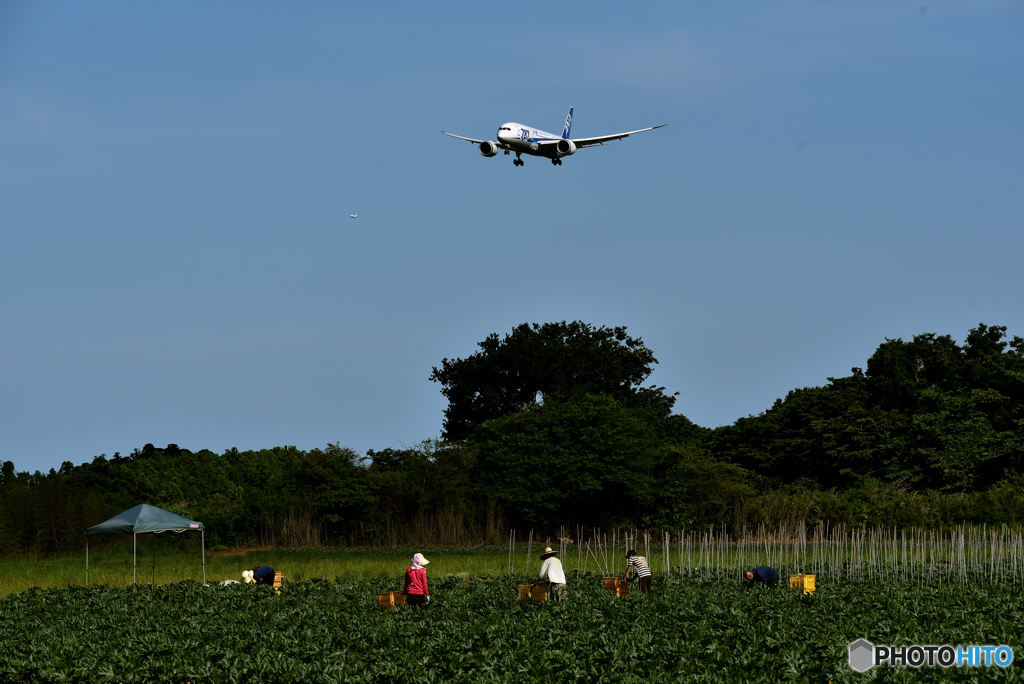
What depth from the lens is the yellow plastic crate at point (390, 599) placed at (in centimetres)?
1567

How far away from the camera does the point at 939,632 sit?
1073 centimetres

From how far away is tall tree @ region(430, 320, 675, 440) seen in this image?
1998 inches

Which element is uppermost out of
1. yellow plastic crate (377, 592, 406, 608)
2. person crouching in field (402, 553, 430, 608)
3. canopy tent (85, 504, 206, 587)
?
canopy tent (85, 504, 206, 587)

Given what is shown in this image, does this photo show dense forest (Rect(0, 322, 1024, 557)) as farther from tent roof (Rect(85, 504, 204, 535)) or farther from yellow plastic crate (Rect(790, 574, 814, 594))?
yellow plastic crate (Rect(790, 574, 814, 594))

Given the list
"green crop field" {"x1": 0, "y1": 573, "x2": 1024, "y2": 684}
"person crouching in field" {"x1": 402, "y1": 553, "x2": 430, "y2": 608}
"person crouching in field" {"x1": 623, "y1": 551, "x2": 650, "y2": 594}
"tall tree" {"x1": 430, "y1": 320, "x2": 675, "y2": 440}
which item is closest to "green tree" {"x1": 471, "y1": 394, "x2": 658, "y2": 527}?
"tall tree" {"x1": 430, "y1": 320, "x2": 675, "y2": 440}

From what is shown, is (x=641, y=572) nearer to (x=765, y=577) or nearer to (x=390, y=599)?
(x=765, y=577)

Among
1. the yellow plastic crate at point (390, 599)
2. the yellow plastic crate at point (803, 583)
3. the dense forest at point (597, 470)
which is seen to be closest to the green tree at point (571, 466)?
the dense forest at point (597, 470)

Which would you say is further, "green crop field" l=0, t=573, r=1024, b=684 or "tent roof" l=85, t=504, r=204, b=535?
"tent roof" l=85, t=504, r=204, b=535

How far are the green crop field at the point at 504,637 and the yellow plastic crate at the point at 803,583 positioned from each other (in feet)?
6.10

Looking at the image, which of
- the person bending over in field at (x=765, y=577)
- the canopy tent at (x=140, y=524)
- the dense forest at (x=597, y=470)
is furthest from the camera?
the dense forest at (x=597, y=470)

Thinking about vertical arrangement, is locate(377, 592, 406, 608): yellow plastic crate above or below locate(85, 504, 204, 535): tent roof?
below

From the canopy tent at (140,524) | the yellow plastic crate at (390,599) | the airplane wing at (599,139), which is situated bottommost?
the yellow plastic crate at (390,599)

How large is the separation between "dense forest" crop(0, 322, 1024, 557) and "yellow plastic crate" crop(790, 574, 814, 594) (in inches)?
732

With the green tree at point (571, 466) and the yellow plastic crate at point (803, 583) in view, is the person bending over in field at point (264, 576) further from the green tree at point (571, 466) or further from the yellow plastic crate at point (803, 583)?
the green tree at point (571, 466)
